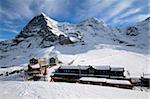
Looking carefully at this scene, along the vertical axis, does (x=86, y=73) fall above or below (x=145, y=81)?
above

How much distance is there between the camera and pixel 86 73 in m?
48.4

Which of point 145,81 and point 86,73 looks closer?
point 145,81

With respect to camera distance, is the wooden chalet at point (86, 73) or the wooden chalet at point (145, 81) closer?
the wooden chalet at point (145, 81)

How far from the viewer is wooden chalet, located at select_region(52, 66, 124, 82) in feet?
149

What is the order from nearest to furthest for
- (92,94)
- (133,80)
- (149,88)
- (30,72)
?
1. (92,94)
2. (149,88)
3. (133,80)
4. (30,72)

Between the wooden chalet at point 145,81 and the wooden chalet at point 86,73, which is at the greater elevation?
the wooden chalet at point 86,73

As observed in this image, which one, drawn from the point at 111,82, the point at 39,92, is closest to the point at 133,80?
the point at 111,82

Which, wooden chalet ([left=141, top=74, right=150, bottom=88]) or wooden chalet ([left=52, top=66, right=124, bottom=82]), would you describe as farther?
wooden chalet ([left=52, top=66, right=124, bottom=82])

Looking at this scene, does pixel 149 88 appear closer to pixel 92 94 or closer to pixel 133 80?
pixel 133 80

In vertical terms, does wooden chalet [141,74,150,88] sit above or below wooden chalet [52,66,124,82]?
below

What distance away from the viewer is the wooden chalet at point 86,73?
45500 millimetres

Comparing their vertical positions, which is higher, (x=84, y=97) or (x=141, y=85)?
(x=84, y=97)

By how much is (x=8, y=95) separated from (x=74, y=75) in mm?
32062

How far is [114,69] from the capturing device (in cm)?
4628
